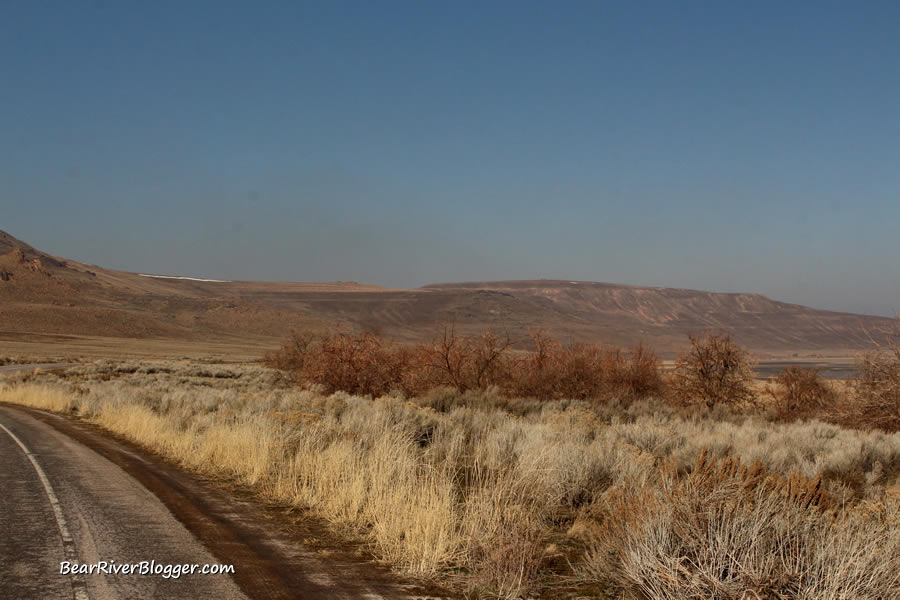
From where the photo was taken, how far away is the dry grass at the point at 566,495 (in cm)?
555

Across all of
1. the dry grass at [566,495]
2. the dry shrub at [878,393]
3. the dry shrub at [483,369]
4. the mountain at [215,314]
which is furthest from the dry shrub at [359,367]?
the mountain at [215,314]

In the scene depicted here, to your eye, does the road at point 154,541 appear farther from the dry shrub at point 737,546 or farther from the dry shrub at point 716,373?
the dry shrub at point 716,373

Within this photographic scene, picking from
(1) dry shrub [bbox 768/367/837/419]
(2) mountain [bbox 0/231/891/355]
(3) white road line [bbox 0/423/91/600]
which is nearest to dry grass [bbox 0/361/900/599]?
(3) white road line [bbox 0/423/91/600]

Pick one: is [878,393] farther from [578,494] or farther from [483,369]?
[578,494]

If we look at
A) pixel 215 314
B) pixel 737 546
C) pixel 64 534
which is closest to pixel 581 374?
pixel 64 534

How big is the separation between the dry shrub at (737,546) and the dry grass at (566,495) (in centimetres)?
2

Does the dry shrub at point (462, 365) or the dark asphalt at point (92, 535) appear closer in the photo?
the dark asphalt at point (92, 535)

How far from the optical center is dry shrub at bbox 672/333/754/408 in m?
27.3

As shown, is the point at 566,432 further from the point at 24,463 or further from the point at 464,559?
the point at 24,463

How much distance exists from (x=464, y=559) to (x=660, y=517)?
2063mm

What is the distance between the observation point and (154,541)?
762 cm

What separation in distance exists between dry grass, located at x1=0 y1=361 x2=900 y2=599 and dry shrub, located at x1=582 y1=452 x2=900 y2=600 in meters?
0.02

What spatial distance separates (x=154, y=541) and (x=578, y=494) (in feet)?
18.1

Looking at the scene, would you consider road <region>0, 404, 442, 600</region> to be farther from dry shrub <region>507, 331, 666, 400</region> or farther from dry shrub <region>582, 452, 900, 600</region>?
dry shrub <region>507, 331, 666, 400</region>
